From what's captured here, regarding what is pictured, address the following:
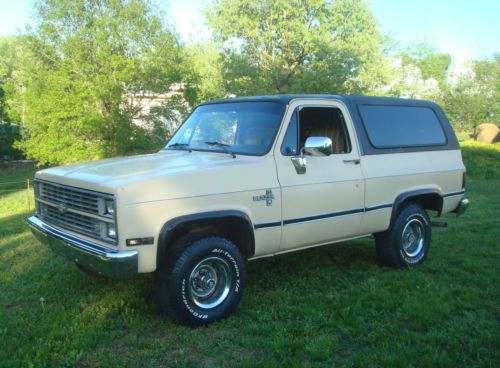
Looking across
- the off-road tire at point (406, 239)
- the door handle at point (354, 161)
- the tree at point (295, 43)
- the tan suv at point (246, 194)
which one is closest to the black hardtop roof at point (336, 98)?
the tan suv at point (246, 194)

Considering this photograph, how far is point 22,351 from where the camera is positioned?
3.81 metres

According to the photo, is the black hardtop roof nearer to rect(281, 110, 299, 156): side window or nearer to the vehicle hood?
rect(281, 110, 299, 156): side window

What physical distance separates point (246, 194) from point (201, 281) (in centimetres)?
91

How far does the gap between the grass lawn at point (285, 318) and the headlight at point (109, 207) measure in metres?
1.08

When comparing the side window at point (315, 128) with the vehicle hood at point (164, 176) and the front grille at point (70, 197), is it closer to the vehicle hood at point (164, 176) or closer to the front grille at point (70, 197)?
the vehicle hood at point (164, 176)

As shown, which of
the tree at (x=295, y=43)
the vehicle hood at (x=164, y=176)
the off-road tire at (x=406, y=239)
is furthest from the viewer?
the tree at (x=295, y=43)

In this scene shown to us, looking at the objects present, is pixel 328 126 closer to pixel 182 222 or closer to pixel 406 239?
pixel 406 239

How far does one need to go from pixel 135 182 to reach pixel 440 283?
368 cm

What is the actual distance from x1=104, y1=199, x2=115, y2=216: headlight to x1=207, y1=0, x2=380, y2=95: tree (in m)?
21.2

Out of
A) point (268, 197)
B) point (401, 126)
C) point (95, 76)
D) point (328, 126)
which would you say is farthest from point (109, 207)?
point (95, 76)

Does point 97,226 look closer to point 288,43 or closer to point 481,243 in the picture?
point 481,243

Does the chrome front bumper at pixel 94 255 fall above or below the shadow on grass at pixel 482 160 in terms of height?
above

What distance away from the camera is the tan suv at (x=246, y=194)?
397 cm

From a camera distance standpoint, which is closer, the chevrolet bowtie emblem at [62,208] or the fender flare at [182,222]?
the fender flare at [182,222]
